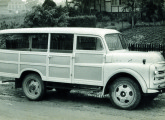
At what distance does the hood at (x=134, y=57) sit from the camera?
8758 millimetres

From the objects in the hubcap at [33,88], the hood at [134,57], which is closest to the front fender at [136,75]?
the hood at [134,57]

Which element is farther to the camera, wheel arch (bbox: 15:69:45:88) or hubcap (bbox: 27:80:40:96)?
hubcap (bbox: 27:80:40:96)

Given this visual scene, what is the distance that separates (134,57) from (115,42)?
45.7 inches

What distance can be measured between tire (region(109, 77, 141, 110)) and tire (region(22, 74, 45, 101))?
7.37 ft

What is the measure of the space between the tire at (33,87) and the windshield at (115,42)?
2302mm

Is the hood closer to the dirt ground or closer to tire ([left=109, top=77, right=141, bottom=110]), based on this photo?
tire ([left=109, top=77, right=141, bottom=110])

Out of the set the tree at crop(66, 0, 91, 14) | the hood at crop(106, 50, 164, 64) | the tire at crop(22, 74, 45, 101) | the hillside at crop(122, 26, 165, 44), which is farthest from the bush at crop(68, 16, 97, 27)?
the hood at crop(106, 50, 164, 64)

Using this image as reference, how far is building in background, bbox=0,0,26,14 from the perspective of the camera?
107 metres

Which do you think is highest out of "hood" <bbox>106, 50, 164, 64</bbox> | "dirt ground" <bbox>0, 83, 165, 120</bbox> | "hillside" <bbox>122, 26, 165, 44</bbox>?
"hillside" <bbox>122, 26, 165, 44</bbox>

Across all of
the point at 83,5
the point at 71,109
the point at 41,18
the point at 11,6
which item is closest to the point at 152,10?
the point at 83,5

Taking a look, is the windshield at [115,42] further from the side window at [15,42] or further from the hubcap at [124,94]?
the side window at [15,42]

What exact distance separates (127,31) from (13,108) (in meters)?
23.2

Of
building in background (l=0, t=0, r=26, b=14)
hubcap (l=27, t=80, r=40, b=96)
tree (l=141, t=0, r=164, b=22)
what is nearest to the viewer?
hubcap (l=27, t=80, r=40, b=96)

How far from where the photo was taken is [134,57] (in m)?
8.88
